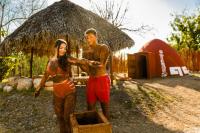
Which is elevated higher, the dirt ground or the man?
the man

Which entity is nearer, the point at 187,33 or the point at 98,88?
the point at 98,88

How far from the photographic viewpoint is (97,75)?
543 cm

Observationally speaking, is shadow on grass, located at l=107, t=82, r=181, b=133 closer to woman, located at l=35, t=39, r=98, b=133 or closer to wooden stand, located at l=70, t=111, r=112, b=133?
wooden stand, located at l=70, t=111, r=112, b=133

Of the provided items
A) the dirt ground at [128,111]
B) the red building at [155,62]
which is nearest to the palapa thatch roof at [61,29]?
the dirt ground at [128,111]

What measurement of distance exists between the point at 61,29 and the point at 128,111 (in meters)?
3.55

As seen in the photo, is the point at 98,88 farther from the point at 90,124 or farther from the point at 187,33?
the point at 187,33

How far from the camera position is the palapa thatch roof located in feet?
36.3

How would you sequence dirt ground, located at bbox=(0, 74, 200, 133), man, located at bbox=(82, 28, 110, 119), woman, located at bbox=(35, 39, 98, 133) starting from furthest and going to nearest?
Answer: dirt ground, located at bbox=(0, 74, 200, 133), man, located at bbox=(82, 28, 110, 119), woman, located at bbox=(35, 39, 98, 133)

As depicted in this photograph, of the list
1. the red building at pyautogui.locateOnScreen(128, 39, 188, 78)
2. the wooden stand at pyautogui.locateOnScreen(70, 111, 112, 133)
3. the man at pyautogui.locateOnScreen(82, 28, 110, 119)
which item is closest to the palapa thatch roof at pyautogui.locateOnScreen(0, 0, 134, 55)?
the red building at pyautogui.locateOnScreen(128, 39, 188, 78)

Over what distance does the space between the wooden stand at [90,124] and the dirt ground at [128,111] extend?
239 centimetres

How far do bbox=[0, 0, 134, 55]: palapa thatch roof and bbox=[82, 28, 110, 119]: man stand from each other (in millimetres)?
5458

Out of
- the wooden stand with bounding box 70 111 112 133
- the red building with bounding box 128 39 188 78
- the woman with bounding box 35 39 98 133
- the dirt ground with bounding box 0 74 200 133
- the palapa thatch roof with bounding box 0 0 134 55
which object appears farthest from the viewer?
the red building with bounding box 128 39 188 78

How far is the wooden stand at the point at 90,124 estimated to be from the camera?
432 centimetres

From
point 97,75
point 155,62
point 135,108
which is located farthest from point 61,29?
point 155,62
